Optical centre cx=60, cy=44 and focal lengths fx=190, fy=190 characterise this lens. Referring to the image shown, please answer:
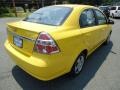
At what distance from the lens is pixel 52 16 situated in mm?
4301

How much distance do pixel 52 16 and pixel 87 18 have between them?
1023 millimetres

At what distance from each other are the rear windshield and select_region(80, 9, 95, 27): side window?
0.39m

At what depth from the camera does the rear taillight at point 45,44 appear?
3371 mm

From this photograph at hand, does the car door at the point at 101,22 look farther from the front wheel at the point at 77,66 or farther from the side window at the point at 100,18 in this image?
the front wheel at the point at 77,66

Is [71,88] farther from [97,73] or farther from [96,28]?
[96,28]

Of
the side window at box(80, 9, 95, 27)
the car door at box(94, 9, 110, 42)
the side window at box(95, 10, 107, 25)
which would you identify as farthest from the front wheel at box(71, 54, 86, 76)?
the side window at box(95, 10, 107, 25)

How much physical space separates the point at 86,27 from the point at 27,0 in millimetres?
31643

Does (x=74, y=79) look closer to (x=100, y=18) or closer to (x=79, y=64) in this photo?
(x=79, y=64)

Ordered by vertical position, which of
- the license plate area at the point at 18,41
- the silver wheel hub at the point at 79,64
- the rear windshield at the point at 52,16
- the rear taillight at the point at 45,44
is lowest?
the silver wheel hub at the point at 79,64

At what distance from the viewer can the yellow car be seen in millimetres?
3408

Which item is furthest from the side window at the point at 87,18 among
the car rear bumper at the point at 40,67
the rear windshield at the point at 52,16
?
the car rear bumper at the point at 40,67

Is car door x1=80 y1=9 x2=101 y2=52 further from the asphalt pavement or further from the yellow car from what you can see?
the asphalt pavement

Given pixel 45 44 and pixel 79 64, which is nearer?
pixel 45 44

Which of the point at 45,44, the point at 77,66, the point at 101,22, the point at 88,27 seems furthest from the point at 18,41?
the point at 101,22
